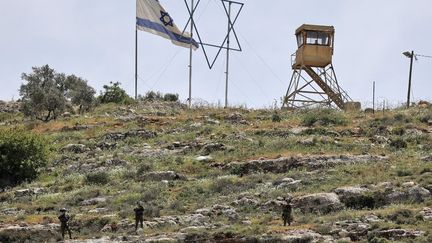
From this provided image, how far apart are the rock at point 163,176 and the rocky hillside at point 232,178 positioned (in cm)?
6

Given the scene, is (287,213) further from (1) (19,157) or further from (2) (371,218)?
(1) (19,157)

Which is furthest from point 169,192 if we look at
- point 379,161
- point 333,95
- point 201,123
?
point 333,95

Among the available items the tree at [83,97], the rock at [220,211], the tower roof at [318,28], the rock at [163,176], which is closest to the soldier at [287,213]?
the rock at [220,211]

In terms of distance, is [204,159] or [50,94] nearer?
[204,159]

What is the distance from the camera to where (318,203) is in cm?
3158

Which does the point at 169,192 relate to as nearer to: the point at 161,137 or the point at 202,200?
the point at 202,200

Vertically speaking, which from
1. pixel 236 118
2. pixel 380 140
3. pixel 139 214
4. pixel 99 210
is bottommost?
pixel 99 210

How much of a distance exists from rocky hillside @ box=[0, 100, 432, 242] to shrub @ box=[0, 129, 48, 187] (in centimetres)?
85

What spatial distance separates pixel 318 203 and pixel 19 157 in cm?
1823

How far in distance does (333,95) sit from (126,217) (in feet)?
98.5

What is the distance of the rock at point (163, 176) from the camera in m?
38.4

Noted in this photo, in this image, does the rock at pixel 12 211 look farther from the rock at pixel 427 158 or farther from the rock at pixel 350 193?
the rock at pixel 427 158

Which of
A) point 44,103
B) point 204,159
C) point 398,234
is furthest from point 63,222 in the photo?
point 44,103

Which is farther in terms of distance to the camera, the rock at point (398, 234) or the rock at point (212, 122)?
the rock at point (212, 122)
